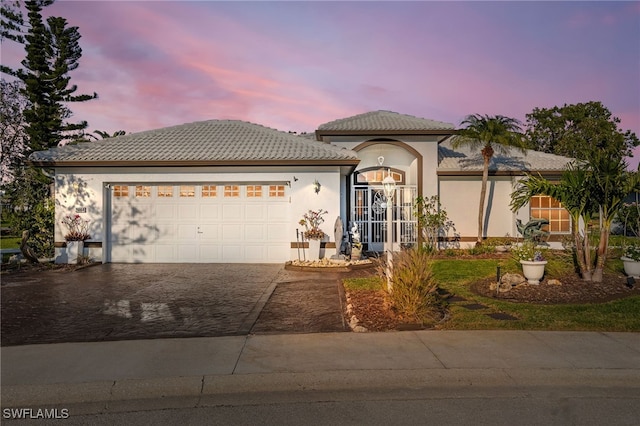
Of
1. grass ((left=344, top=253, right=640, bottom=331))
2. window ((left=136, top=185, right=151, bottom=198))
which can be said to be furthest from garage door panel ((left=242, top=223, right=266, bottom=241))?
grass ((left=344, top=253, right=640, bottom=331))

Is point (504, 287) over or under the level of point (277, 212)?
under

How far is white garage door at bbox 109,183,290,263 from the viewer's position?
15562 mm

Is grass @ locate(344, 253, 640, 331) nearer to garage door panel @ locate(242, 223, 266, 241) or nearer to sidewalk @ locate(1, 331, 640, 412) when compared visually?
sidewalk @ locate(1, 331, 640, 412)

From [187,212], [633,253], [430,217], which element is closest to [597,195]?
[633,253]

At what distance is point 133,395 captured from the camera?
5.06 metres

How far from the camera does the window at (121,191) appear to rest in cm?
1587

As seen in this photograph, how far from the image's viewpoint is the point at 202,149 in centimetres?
1622

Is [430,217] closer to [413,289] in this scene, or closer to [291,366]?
[413,289]

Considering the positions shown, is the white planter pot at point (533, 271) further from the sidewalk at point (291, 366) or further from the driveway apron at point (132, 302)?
the driveway apron at point (132, 302)

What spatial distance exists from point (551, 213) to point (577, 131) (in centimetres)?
2777

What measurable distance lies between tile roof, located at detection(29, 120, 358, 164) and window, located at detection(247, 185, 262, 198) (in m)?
0.97

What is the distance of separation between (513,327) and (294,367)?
3.90 metres

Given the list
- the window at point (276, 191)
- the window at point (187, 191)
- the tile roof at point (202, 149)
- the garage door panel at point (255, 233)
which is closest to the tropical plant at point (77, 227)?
the tile roof at point (202, 149)

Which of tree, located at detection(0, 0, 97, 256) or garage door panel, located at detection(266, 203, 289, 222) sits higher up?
tree, located at detection(0, 0, 97, 256)
